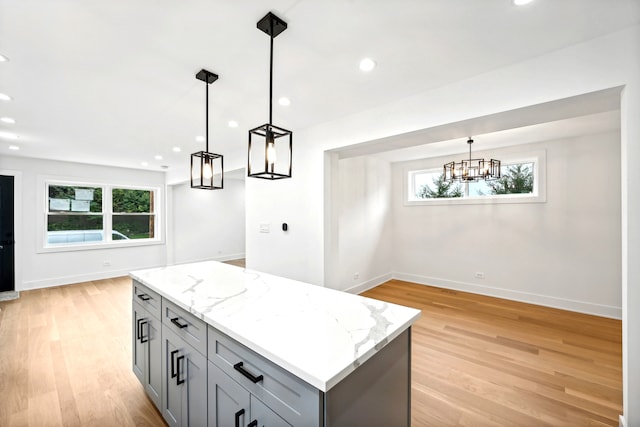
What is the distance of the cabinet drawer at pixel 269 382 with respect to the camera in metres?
0.94

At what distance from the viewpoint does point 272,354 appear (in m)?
1.01

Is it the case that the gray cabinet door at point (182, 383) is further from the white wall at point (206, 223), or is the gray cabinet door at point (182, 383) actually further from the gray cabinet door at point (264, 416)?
the white wall at point (206, 223)

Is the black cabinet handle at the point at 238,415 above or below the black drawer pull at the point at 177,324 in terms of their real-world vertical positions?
below

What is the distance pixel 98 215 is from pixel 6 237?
1.38 meters

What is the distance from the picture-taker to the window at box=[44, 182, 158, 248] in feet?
18.1

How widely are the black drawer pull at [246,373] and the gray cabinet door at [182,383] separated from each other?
14.0 inches

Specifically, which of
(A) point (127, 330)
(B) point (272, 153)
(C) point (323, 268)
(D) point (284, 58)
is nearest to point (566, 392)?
(C) point (323, 268)

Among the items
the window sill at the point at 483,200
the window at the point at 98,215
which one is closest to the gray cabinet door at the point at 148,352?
the window sill at the point at 483,200

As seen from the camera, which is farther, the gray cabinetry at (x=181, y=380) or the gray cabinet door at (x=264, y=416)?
the gray cabinetry at (x=181, y=380)

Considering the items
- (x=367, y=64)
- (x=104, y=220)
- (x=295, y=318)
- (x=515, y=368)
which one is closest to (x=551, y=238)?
(x=515, y=368)

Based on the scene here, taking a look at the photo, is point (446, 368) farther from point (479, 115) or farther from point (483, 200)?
point (483, 200)

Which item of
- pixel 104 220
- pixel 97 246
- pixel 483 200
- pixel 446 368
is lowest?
pixel 446 368

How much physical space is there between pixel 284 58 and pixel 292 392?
2.04 m

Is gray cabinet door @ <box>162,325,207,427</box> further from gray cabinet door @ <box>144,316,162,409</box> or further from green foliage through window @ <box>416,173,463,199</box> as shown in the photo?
green foliage through window @ <box>416,173,463,199</box>
